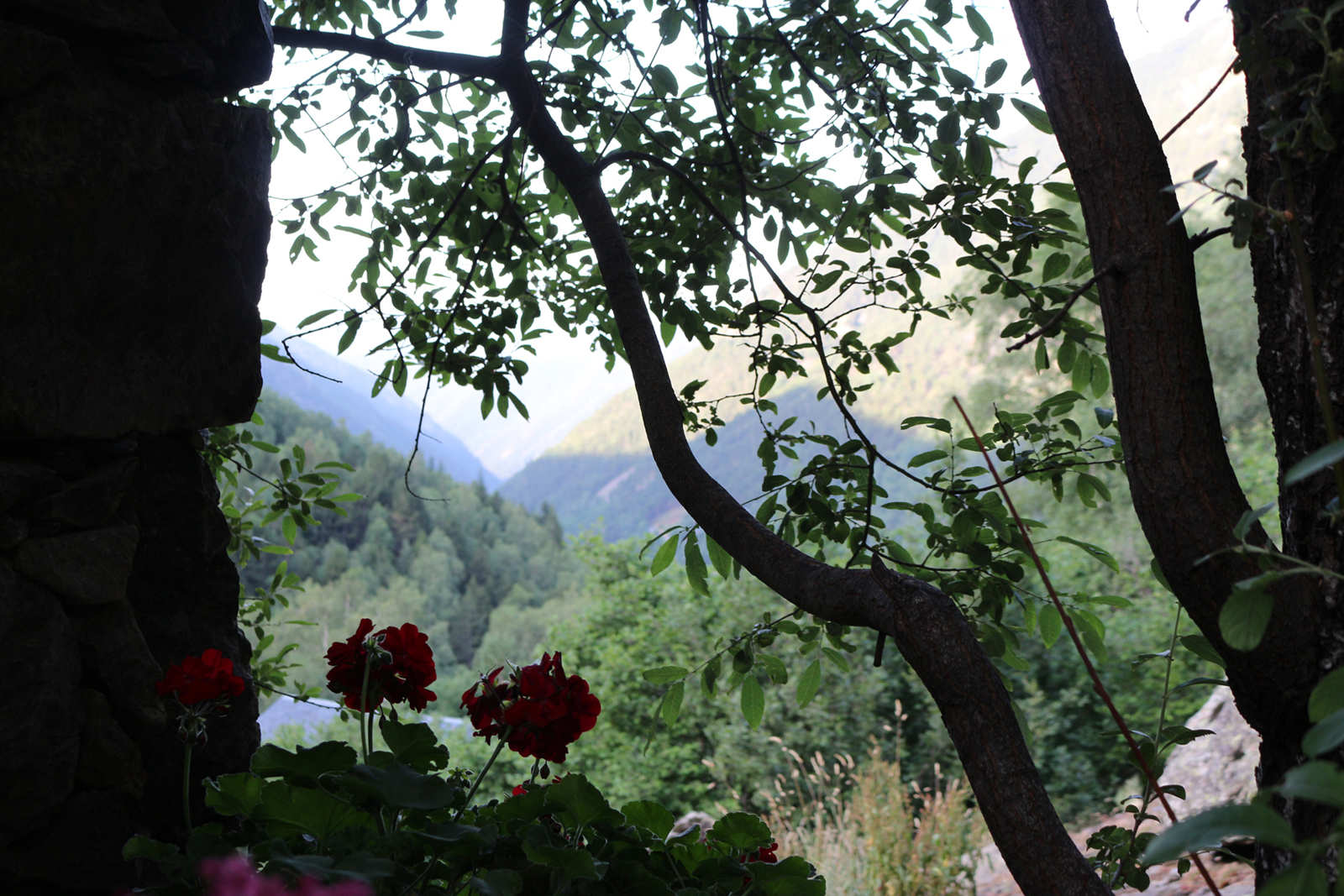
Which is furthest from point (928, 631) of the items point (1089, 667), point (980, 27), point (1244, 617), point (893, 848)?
point (893, 848)

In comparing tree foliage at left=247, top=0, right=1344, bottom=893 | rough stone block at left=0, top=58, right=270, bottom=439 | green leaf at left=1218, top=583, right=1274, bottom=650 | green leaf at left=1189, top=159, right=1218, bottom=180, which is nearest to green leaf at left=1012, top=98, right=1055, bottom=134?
tree foliage at left=247, top=0, right=1344, bottom=893

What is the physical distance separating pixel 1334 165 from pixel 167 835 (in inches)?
71.8

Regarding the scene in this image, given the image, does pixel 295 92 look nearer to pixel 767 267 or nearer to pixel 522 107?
pixel 522 107

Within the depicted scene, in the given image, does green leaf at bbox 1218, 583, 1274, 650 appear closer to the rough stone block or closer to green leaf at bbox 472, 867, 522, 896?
green leaf at bbox 472, 867, 522, 896

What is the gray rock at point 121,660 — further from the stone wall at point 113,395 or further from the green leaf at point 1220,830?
the green leaf at point 1220,830

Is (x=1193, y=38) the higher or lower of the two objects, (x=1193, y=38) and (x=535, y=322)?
the higher

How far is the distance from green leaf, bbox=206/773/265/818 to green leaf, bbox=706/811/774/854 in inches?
24.7

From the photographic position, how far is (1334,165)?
88 cm

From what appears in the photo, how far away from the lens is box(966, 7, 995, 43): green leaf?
5.20 feet

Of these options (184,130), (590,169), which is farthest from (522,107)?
(184,130)

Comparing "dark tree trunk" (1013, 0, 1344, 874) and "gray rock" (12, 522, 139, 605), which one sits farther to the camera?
"gray rock" (12, 522, 139, 605)

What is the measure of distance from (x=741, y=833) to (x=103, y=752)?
3.17ft

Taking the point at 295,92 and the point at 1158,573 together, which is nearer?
the point at 1158,573

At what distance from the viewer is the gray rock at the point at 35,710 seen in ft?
4.00
